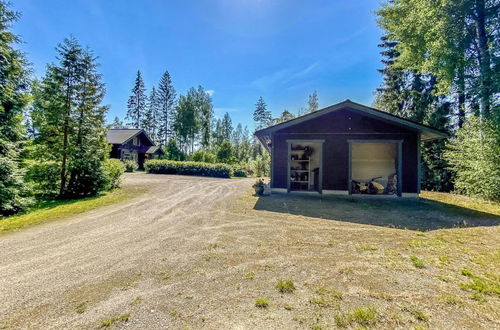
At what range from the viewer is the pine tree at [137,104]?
134 feet

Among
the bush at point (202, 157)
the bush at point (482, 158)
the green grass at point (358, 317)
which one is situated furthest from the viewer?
the bush at point (202, 157)

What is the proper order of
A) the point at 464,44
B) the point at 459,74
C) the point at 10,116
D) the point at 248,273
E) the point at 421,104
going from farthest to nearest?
1. the point at 421,104
2. the point at 459,74
3. the point at 464,44
4. the point at 10,116
5. the point at 248,273

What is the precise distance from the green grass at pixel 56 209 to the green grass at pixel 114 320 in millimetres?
5293

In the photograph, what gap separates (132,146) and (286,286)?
29.0m

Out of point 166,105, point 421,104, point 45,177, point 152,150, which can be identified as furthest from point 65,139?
point 166,105

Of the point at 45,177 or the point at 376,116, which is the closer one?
the point at 45,177

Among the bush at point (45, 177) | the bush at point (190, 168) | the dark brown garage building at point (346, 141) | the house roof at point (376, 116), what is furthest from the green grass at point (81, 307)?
the bush at point (190, 168)

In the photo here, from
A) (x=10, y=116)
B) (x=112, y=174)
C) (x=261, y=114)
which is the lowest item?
(x=112, y=174)

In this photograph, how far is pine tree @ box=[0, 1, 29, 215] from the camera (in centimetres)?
632

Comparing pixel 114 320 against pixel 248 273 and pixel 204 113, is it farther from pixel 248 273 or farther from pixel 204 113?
pixel 204 113

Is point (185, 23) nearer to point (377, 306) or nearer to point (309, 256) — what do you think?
point (309, 256)

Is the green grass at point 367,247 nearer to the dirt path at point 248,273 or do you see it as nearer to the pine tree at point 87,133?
the dirt path at point 248,273

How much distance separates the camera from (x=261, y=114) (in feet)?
155

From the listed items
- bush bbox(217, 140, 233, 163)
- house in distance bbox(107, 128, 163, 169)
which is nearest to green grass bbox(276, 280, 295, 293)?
bush bbox(217, 140, 233, 163)
